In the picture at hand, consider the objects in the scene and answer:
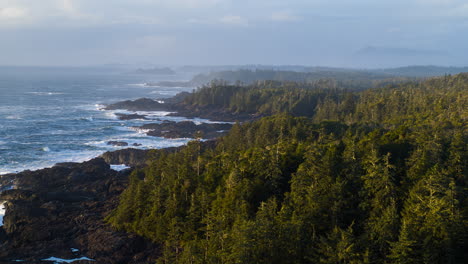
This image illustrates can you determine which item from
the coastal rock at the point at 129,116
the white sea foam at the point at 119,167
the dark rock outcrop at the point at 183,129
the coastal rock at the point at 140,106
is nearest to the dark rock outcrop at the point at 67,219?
the white sea foam at the point at 119,167

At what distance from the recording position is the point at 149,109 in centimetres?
12069

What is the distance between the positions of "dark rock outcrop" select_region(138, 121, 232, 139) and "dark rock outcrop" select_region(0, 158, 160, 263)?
30146mm

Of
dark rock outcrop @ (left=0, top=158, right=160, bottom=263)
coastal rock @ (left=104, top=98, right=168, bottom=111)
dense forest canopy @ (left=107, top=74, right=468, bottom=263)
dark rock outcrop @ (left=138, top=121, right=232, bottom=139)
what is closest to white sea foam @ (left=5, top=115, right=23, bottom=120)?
coastal rock @ (left=104, top=98, right=168, bottom=111)

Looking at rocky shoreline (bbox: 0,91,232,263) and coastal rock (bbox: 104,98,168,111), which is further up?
coastal rock (bbox: 104,98,168,111)

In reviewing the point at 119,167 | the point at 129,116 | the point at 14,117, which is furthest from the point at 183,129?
the point at 14,117

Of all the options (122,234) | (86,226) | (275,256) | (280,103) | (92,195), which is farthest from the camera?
(280,103)

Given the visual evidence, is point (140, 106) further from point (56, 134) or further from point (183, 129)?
point (56, 134)

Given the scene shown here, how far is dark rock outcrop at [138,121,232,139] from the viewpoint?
267 ft

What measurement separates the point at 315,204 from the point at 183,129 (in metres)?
64.4

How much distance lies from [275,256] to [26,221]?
28268mm

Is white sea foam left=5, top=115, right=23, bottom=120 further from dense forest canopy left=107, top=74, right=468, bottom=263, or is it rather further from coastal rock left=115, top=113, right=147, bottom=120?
dense forest canopy left=107, top=74, right=468, bottom=263

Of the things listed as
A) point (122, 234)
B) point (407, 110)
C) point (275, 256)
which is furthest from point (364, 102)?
point (275, 256)

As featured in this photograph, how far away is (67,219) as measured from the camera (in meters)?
37.2

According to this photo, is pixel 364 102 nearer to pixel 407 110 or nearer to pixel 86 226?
pixel 407 110
